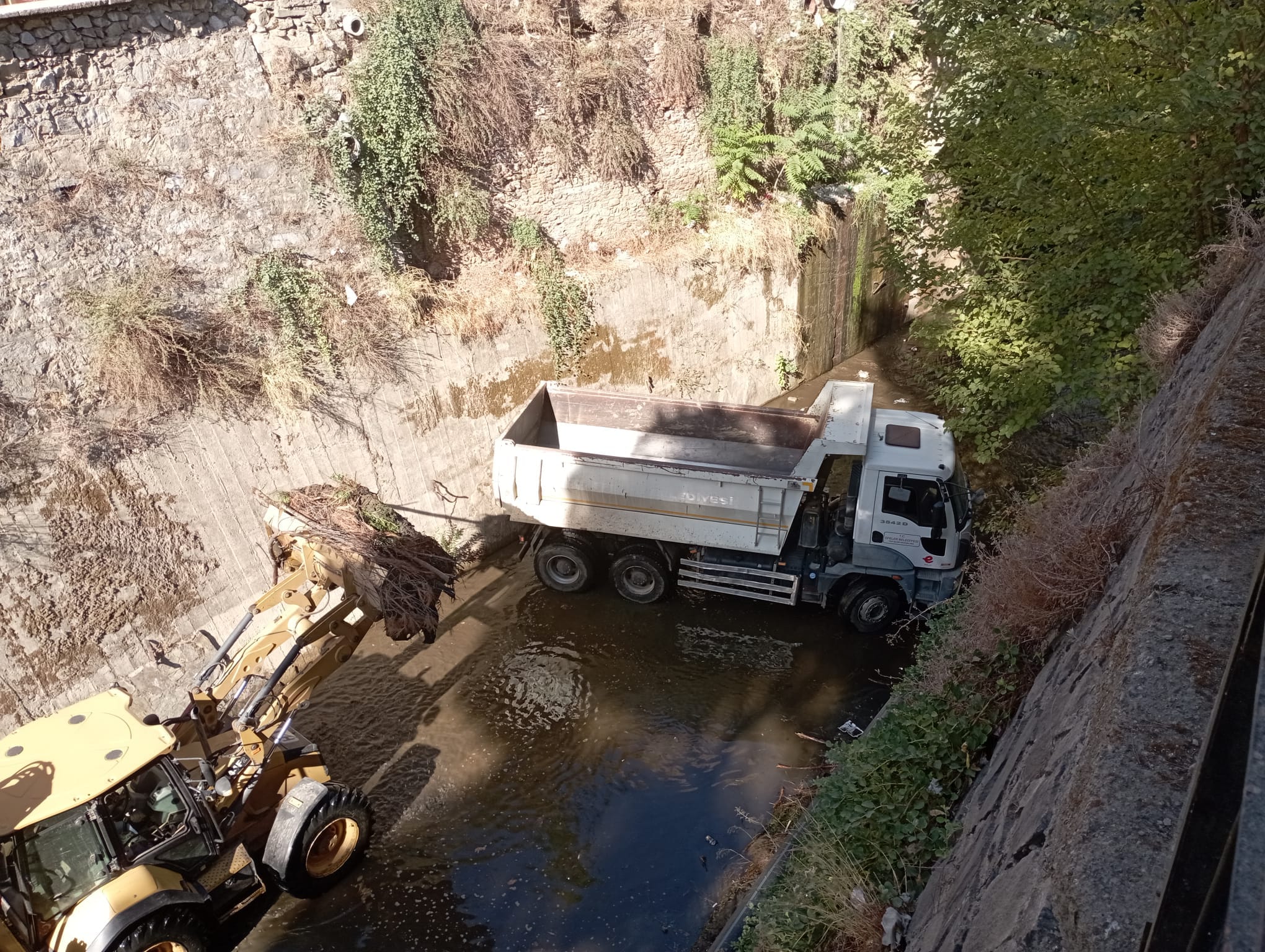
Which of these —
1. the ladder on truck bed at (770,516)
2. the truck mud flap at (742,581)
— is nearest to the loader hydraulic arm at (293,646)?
the truck mud flap at (742,581)

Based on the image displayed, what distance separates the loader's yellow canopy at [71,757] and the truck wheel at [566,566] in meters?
4.49

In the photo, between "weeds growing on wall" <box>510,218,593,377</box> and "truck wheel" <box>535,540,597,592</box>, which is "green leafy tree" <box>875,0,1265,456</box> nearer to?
"truck wheel" <box>535,540,597,592</box>

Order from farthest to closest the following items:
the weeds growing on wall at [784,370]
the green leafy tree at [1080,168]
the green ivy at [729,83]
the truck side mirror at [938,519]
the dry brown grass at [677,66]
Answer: the weeds growing on wall at [784,370] → the green ivy at [729,83] → the dry brown grass at [677,66] → the truck side mirror at [938,519] → the green leafy tree at [1080,168]

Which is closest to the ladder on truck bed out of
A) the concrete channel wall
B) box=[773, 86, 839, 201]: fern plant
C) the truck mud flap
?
the truck mud flap

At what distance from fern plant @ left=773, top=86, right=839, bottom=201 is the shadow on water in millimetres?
7167

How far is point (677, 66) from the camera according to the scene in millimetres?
11594

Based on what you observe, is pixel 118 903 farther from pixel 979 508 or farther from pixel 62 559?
pixel 979 508

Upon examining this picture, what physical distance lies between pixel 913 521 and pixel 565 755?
13.3 ft

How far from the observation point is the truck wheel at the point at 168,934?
180 inches

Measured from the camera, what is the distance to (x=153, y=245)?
7.73 m

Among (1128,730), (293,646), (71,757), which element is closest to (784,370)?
(293,646)

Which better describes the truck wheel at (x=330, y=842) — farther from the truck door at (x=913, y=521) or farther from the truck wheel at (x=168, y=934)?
the truck door at (x=913, y=521)

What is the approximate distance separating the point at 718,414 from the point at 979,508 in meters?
3.05

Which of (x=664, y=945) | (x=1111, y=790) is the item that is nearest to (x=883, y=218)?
(x=664, y=945)
